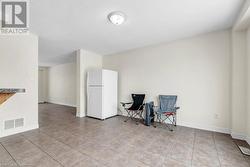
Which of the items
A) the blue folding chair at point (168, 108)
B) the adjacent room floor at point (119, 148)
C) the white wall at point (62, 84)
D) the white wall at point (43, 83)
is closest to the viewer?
the adjacent room floor at point (119, 148)

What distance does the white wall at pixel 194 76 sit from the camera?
11.1 ft

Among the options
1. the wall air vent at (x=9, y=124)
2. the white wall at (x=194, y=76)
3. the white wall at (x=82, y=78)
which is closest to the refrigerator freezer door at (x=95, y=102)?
the white wall at (x=82, y=78)

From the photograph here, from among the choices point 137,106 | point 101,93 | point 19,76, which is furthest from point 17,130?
point 137,106

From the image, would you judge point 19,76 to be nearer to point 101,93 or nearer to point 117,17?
point 101,93

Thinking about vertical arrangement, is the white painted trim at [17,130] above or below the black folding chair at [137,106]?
below

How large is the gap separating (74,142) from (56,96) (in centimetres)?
639

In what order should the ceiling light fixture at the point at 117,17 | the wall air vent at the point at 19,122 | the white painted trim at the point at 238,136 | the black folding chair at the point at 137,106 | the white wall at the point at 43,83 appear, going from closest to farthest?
the ceiling light fixture at the point at 117,17, the white painted trim at the point at 238,136, the wall air vent at the point at 19,122, the black folding chair at the point at 137,106, the white wall at the point at 43,83

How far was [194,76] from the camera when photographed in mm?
3738

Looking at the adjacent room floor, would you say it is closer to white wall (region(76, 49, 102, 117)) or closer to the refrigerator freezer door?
the refrigerator freezer door

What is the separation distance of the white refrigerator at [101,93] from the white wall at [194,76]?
95 cm

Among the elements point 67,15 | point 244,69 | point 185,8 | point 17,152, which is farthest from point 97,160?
point 244,69

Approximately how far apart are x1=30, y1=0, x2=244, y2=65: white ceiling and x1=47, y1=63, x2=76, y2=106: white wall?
3369 millimetres

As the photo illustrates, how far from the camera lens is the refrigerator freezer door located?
4516 millimetres

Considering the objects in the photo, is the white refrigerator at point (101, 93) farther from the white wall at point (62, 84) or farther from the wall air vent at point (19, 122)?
the white wall at point (62, 84)
